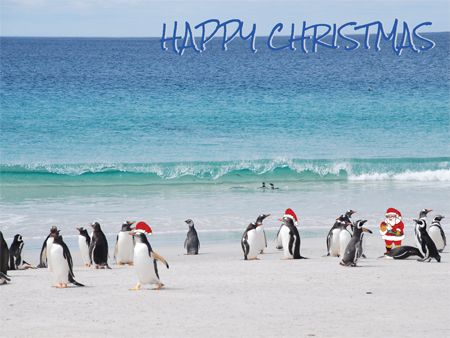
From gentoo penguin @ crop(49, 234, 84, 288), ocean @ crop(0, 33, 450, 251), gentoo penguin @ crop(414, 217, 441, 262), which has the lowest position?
gentoo penguin @ crop(49, 234, 84, 288)

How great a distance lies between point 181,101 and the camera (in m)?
47.7

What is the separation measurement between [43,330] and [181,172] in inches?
767

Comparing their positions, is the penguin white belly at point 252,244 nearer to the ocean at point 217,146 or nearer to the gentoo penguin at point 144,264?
the ocean at point 217,146

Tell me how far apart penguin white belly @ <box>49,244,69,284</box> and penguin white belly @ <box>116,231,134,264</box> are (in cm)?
215

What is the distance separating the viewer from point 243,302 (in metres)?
9.45

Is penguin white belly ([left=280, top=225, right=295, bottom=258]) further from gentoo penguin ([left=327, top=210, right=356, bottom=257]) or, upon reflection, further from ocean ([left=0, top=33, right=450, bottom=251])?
ocean ([left=0, top=33, right=450, bottom=251])

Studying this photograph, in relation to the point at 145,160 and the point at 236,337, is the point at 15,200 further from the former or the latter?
the point at 236,337

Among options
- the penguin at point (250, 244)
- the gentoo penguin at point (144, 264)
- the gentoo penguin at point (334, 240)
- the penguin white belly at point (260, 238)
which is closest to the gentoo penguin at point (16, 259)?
the gentoo penguin at point (144, 264)

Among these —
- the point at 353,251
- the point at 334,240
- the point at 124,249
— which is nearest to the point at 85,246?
the point at 124,249

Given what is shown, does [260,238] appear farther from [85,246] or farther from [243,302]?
[243,302]

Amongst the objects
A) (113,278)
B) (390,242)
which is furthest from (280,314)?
(390,242)

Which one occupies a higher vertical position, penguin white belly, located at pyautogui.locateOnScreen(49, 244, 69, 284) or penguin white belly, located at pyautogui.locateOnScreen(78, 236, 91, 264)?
penguin white belly, located at pyautogui.locateOnScreen(78, 236, 91, 264)

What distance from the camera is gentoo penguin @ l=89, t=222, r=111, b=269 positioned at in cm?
1220

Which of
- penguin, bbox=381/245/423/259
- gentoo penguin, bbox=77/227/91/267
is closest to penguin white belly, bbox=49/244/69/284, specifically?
gentoo penguin, bbox=77/227/91/267
